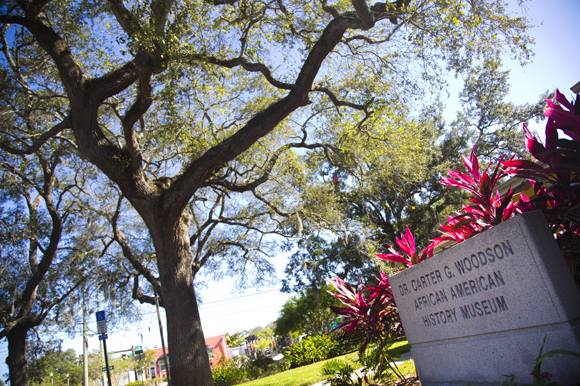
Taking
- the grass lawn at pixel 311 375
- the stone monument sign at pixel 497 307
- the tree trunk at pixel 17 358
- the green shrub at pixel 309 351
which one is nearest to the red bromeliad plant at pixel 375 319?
the stone monument sign at pixel 497 307

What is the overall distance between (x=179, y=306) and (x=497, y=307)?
6.40 meters

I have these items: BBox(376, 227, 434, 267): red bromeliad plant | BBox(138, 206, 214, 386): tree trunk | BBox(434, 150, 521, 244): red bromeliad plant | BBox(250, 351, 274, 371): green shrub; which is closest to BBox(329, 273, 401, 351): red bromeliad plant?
BBox(376, 227, 434, 267): red bromeliad plant

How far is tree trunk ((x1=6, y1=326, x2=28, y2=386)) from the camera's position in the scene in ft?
46.3

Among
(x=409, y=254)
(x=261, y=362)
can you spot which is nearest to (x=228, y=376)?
(x=261, y=362)

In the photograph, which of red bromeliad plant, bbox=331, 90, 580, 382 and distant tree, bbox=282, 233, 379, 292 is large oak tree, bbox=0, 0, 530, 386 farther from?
distant tree, bbox=282, 233, 379, 292

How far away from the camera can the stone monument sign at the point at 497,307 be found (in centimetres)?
251

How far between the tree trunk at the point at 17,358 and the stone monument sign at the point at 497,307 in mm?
16983

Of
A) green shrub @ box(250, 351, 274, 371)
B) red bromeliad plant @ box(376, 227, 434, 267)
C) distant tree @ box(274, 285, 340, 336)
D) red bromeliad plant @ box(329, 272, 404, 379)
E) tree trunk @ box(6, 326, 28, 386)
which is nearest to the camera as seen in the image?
red bromeliad plant @ box(376, 227, 434, 267)

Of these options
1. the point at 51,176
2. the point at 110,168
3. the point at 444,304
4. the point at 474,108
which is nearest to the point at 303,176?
the point at 110,168

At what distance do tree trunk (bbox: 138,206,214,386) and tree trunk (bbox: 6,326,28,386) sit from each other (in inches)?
450

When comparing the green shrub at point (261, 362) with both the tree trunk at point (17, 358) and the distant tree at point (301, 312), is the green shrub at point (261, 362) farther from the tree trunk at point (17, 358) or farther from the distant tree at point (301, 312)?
the distant tree at point (301, 312)

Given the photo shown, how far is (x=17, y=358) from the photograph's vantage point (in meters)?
14.5

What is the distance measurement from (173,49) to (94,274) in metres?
13.0

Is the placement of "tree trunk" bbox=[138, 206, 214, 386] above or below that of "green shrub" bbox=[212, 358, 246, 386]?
above
